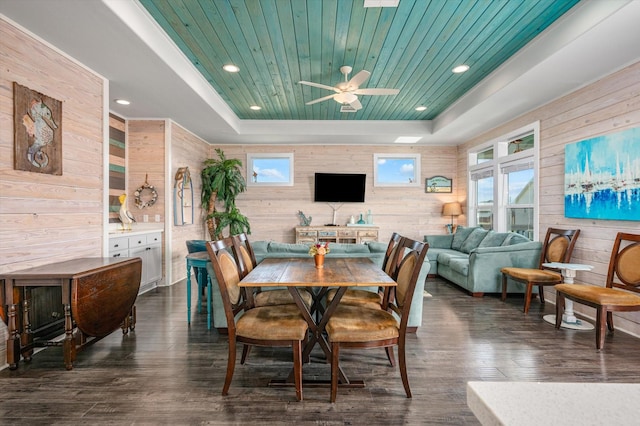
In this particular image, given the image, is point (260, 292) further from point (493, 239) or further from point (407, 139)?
point (407, 139)

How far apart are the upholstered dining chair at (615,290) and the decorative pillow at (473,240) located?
92.0 inches

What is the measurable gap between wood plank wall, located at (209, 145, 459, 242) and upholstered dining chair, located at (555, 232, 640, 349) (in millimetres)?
4145

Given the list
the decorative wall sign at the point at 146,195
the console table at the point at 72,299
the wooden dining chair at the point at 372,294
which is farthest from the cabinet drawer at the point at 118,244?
the wooden dining chair at the point at 372,294

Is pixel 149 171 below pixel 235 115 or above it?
below

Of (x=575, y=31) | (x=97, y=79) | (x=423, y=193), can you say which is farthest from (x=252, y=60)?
(x=423, y=193)

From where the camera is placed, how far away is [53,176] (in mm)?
3062

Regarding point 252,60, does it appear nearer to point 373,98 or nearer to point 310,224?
point 373,98

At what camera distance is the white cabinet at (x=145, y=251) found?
164 inches

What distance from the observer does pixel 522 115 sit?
16.8 ft

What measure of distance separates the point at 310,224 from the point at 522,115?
443cm

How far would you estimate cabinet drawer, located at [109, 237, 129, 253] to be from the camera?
4020 millimetres

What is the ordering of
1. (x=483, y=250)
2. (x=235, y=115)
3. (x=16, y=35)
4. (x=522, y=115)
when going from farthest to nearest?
(x=235, y=115), (x=522, y=115), (x=483, y=250), (x=16, y=35)

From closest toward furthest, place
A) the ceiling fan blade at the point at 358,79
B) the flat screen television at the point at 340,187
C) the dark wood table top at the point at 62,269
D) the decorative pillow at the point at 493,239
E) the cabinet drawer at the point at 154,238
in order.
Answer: the dark wood table top at the point at 62,269 → the ceiling fan blade at the point at 358,79 → the cabinet drawer at the point at 154,238 → the decorative pillow at the point at 493,239 → the flat screen television at the point at 340,187

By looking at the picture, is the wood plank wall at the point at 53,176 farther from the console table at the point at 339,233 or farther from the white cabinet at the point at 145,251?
the console table at the point at 339,233
